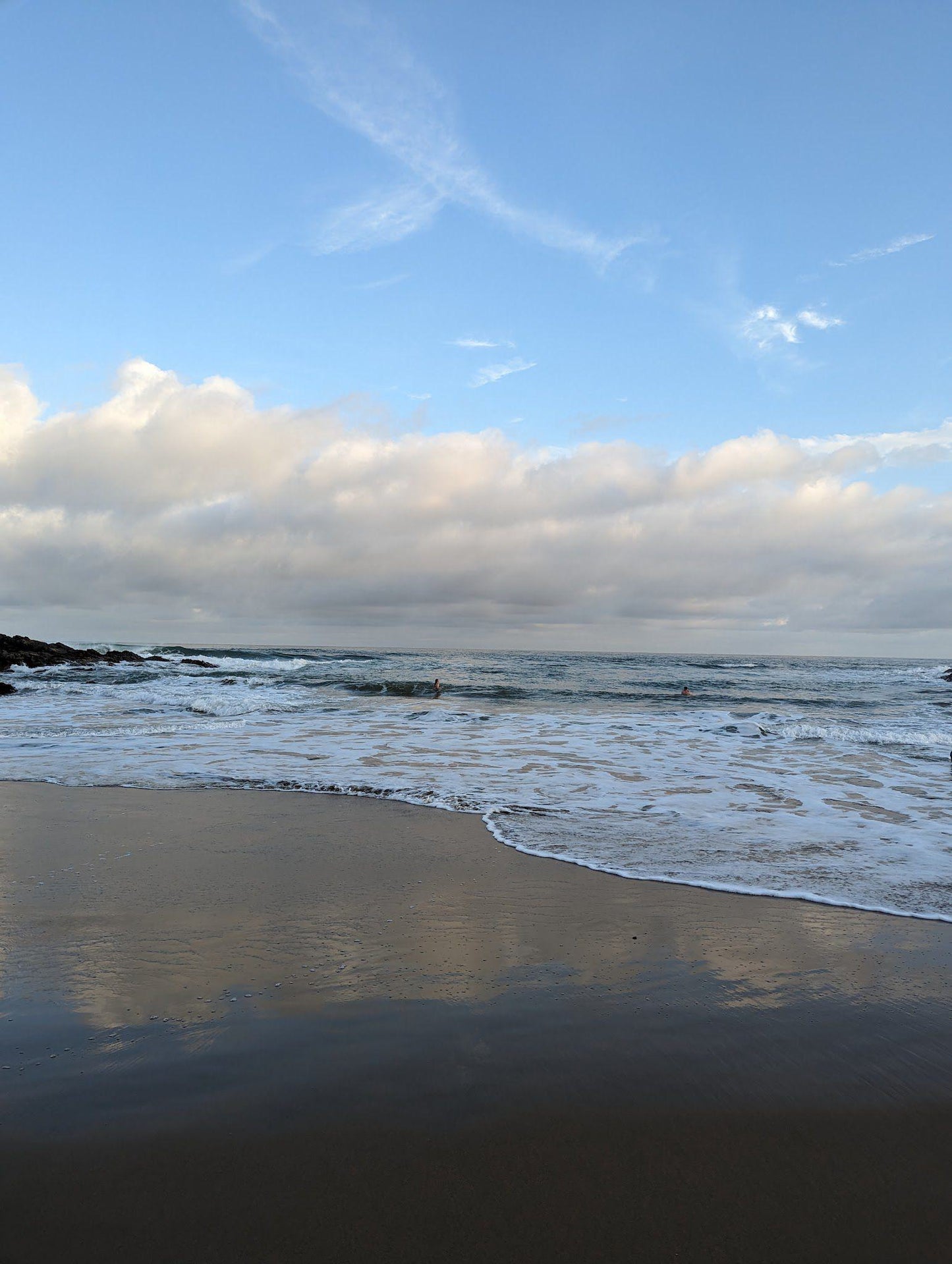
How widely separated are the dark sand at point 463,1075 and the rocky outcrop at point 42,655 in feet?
97.1

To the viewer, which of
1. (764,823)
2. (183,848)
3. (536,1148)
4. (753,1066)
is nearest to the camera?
(536,1148)

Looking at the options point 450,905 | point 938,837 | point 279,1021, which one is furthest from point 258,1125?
point 938,837

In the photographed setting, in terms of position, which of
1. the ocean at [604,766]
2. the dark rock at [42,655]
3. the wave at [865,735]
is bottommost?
the wave at [865,735]

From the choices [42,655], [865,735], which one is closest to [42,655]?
[42,655]

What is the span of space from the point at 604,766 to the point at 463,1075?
26.1 ft

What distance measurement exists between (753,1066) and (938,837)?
16.0ft

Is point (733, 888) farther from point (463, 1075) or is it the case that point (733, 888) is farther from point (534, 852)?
point (463, 1075)

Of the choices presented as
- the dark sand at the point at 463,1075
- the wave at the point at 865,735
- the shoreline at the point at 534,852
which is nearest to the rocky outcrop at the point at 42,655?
the shoreline at the point at 534,852

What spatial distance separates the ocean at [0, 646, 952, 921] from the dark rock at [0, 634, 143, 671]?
5.85 meters

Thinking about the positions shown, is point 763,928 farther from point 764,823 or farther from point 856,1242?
point 764,823

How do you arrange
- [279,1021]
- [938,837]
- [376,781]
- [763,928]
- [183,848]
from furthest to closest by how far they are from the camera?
[376,781], [938,837], [183,848], [763,928], [279,1021]

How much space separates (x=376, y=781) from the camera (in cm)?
864

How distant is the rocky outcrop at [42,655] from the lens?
30.1m

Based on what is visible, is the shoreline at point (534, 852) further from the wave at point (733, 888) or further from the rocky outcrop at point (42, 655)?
the rocky outcrop at point (42, 655)
